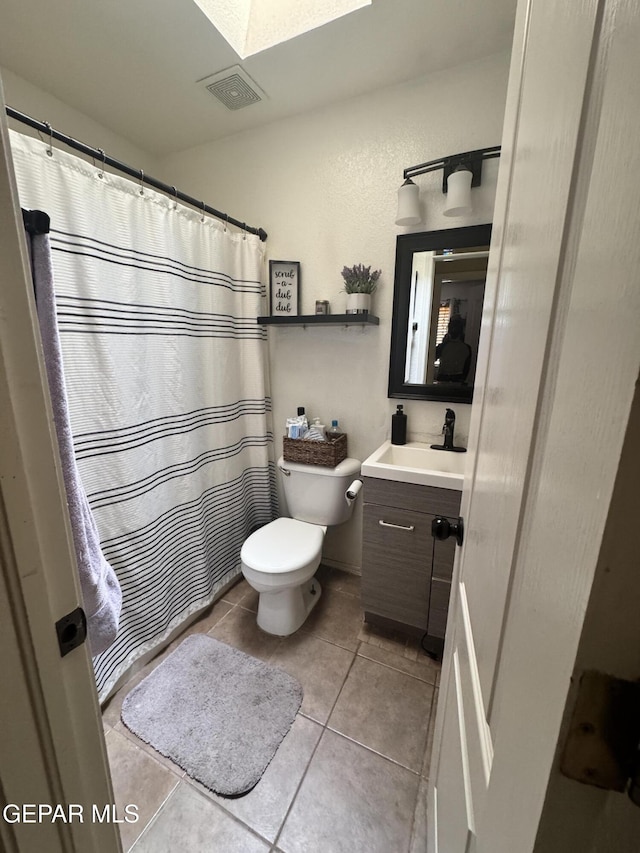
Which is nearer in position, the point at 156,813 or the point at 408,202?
the point at 156,813

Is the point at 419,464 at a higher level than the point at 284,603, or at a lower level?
higher

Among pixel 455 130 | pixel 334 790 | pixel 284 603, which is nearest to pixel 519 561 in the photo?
pixel 334 790

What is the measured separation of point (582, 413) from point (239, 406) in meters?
1.81

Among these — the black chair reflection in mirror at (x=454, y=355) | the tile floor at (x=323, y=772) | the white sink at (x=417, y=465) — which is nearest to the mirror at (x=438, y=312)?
the black chair reflection in mirror at (x=454, y=355)

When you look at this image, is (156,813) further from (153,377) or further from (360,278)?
(360,278)

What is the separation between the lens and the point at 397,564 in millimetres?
1463

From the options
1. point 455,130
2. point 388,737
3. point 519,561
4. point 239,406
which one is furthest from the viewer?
point 239,406

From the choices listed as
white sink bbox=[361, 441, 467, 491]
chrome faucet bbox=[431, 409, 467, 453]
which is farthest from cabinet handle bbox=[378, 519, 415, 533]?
chrome faucet bbox=[431, 409, 467, 453]

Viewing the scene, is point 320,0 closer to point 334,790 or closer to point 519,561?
point 519,561

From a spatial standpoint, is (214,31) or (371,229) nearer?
(214,31)

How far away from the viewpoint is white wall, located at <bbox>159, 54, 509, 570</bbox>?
143 cm

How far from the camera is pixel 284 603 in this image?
62.4 inches

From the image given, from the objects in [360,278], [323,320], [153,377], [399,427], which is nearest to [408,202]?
[360,278]

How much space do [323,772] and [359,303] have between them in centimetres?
184
